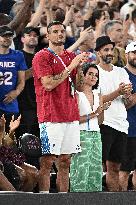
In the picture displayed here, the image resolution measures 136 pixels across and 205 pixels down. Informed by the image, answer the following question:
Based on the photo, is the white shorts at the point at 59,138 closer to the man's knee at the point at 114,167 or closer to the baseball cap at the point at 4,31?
the man's knee at the point at 114,167

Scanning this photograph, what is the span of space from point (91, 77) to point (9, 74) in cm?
109

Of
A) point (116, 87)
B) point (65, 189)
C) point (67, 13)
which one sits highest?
point (67, 13)

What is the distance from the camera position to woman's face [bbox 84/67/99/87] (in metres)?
11.7

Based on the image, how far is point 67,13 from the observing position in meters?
15.0

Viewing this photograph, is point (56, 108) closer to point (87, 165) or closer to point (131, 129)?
point (87, 165)

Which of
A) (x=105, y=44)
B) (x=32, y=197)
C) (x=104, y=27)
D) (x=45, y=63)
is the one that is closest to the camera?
(x=32, y=197)

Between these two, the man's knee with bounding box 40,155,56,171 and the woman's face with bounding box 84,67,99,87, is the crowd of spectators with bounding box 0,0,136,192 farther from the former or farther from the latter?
the woman's face with bounding box 84,67,99,87

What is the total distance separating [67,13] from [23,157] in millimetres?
4228

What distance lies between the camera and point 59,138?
11.2 meters

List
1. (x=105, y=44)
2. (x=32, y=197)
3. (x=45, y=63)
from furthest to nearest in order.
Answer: (x=105, y=44) < (x=45, y=63) < (x=32, y=197)

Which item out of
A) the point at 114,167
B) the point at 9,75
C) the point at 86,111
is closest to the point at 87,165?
the point at 86,111

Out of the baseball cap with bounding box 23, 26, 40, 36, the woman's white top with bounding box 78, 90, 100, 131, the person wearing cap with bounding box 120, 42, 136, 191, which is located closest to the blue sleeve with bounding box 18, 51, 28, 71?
the baseball cap with bounding box 23, 26, 40, 36

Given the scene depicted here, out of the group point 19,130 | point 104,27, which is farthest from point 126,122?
point 104,27

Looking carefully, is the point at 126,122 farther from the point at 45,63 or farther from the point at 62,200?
the point at 62,200
